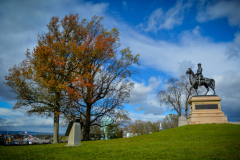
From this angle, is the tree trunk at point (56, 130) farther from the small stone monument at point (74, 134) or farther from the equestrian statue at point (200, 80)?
the equestrian statue at point (200, 80)

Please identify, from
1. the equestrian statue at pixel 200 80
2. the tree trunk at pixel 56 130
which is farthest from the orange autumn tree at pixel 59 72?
the equestrian statue at pixel 200 80

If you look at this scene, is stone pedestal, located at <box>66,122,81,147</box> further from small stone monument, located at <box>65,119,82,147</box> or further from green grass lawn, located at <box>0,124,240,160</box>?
green grass lawn, located at <box>0,124,240,160</box>

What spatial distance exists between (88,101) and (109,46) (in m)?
8.10

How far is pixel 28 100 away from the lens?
18.7 metres

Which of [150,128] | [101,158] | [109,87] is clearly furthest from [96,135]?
[150,128]

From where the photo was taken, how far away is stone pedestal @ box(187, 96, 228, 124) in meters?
22.8

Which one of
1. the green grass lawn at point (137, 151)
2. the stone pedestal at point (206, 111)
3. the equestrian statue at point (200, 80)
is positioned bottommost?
the green grass lawn at point (137, 151)

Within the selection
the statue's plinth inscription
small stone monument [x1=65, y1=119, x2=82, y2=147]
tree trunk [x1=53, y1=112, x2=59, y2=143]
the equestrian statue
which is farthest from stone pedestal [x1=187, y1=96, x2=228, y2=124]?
tree trunk [x1=53, y1=112, x2=59, y2=143]

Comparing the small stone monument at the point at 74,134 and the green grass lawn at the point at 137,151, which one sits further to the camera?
the small stone monument at the point at 74,134

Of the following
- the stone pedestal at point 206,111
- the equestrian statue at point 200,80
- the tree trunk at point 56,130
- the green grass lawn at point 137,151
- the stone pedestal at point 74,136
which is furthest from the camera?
the equestrian statue at point 200,80

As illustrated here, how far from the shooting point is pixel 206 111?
23312 millimetres

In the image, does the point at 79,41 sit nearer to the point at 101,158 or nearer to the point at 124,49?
the point at 124,49

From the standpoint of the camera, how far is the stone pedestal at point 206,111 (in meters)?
22.8

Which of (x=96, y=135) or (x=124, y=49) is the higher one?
(x=124, y=49)
